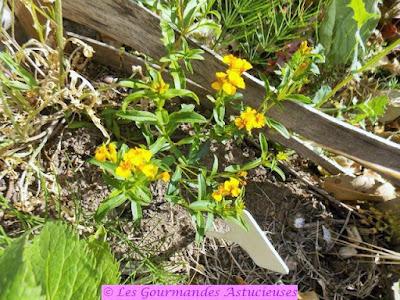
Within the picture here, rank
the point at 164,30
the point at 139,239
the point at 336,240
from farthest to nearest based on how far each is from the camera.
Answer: the point at 336,240
the point at 139,239
the point at 164,30

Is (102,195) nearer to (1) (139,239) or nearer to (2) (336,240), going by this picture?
(1) (139,239)

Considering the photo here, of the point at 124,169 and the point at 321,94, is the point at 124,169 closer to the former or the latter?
the point at 124,169

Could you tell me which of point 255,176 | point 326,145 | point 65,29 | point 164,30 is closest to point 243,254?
point 255,176

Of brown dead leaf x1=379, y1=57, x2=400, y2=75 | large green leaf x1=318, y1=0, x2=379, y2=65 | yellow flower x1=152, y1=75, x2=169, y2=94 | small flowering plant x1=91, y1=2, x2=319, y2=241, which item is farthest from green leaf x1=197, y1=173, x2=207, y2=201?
brown dead leaf x1=379, y1=57, x2=400, y2=75

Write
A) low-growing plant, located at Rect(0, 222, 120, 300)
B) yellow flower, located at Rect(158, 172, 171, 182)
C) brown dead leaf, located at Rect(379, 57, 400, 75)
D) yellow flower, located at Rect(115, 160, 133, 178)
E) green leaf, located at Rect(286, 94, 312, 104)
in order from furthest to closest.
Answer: brown dead leaf, located at Rect(379, 57, 400, 75)
green leaf, located at Rect(286, 94, 312, 104)
yellow flower, located at Rect(158, 172, 171, 182)
yellow flower, located at Rect(115, 160, 133, 178)
low-growing plant, located at Rect(0, 222, 120, 300)

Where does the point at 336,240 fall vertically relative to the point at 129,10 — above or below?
below

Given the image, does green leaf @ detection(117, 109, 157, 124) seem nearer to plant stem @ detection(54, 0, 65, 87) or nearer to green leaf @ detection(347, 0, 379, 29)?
plant stem @ detection(54, 0, 65, 87)
